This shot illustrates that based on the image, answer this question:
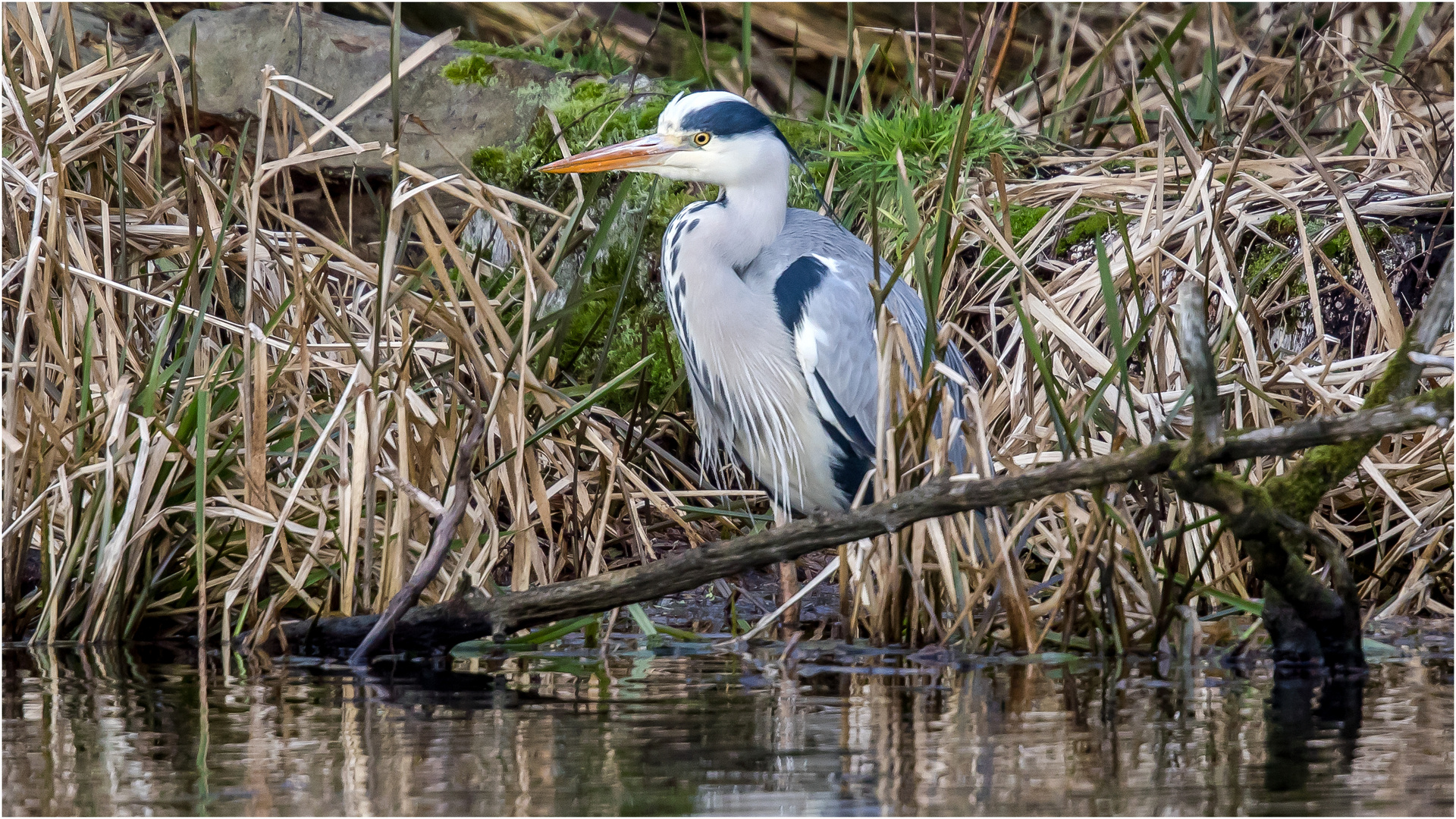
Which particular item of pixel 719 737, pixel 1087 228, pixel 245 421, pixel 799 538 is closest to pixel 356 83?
pixel 245 421

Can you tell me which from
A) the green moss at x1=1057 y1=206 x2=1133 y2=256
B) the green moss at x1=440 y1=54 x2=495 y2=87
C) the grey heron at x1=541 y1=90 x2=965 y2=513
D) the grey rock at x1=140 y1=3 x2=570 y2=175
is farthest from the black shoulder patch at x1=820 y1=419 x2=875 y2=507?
the green moss at x1=440 y1=54 x2=495 y2=87

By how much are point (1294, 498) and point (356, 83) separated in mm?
4104

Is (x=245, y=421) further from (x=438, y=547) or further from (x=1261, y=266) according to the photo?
(x=1261, y=266)

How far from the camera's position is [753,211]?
14.1 feet

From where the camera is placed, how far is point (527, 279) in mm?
3566

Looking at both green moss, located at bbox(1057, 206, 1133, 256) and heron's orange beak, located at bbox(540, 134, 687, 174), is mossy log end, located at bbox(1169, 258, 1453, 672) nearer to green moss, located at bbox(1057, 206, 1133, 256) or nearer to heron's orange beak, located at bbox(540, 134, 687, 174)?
heron's orange beak, located at bbox(540, 134, 687, 174)

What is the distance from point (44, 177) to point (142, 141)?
715mm

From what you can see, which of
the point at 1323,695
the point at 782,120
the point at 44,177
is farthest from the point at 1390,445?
the point at 44,177

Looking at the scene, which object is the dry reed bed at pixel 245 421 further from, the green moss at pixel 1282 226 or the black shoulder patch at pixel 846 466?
the green moss at pixel 1282 226

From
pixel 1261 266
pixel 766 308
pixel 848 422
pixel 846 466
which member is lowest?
pixel 846 466

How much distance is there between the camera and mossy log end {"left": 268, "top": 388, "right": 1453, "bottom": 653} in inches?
97.6

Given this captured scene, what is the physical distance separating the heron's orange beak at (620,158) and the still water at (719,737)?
1407 millimetres

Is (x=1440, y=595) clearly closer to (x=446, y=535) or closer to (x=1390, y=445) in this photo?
(x=1390, y=445)

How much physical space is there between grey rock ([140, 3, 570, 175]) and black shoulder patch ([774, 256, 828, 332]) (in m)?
1.71
